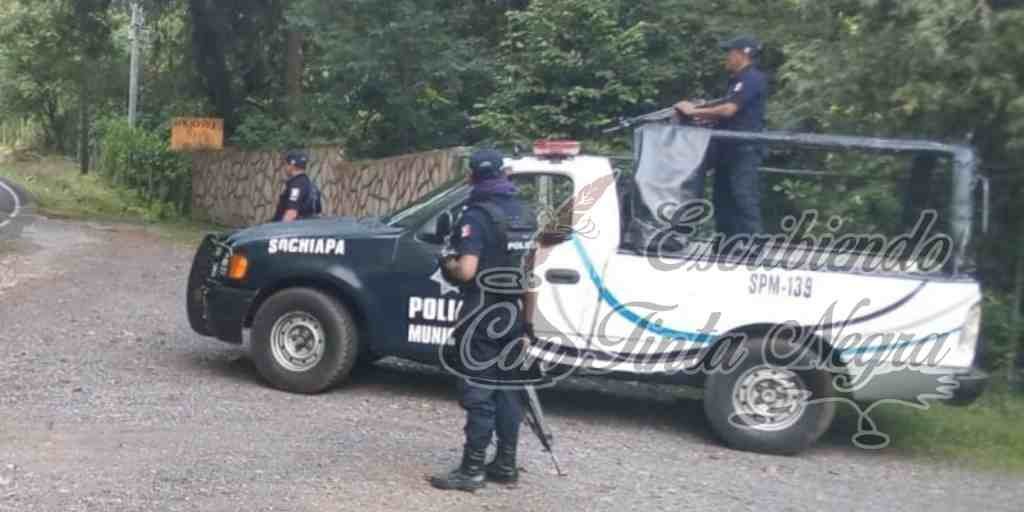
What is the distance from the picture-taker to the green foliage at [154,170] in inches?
1277

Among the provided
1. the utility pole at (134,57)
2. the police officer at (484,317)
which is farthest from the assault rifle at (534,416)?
the utility pole at (134,57)

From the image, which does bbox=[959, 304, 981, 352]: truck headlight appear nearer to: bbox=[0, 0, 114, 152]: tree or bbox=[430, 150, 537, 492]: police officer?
bbox=[430, 150, 537, 492]: police officer

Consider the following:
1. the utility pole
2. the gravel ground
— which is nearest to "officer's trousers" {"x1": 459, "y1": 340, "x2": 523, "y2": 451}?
the gravel ground

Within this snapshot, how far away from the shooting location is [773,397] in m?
8.79

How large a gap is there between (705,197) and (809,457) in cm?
182

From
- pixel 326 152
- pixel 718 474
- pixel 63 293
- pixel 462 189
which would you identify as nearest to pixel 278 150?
pixel 326 152

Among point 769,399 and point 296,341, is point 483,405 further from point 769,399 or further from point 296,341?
point 296,341

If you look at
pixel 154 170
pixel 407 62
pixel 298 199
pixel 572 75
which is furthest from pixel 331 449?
pixel 154 170

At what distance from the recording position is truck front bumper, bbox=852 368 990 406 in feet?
27.9

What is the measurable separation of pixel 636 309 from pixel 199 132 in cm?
2200

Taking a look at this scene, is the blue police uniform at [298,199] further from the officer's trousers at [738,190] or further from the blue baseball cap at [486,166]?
the blue baseball cap at [486,166]

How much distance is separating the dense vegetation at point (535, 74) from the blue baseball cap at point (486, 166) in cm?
247

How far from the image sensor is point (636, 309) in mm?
8828

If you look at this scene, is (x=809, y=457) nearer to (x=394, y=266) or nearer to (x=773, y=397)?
(x=773, y=397)
